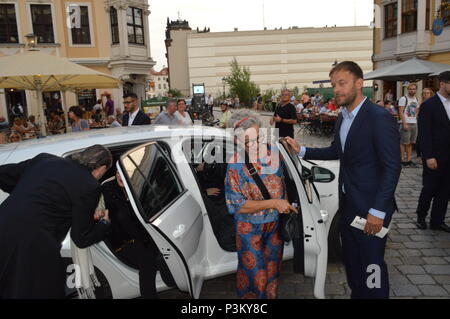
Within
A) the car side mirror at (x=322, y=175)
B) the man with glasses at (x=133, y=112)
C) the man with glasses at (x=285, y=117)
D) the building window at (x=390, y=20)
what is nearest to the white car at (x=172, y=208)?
the car side mirror at (x=322, y=175)

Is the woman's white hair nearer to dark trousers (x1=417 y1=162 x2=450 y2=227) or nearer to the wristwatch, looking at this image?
the wristwatch

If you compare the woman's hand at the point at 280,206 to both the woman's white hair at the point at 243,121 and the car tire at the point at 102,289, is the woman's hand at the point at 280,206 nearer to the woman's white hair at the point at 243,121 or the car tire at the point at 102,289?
the woman's white hair at the point at 243,121

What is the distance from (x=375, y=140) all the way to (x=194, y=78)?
10267 cm

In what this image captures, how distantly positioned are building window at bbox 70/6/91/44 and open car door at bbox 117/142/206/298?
23.3 meters

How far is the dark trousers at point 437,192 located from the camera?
502cm

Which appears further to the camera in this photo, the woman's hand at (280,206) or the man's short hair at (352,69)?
the woman's hand at (280,206)

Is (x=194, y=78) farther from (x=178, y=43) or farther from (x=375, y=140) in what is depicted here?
(x=375, y=140)

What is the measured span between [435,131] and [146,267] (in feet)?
13.3

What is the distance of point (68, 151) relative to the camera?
2965 millimetres

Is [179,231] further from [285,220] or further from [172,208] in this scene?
[285,220]

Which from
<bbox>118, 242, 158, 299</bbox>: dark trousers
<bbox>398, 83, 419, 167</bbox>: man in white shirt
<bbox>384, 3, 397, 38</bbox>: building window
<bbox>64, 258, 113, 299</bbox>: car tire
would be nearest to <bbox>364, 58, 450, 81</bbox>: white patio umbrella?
<bbox>398, 83, 419, 167</bbox>: man in white shirt

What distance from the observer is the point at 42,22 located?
23266mm

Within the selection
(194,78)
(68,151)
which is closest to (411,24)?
(68,151)

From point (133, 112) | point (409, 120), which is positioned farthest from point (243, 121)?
point (409, 120)
